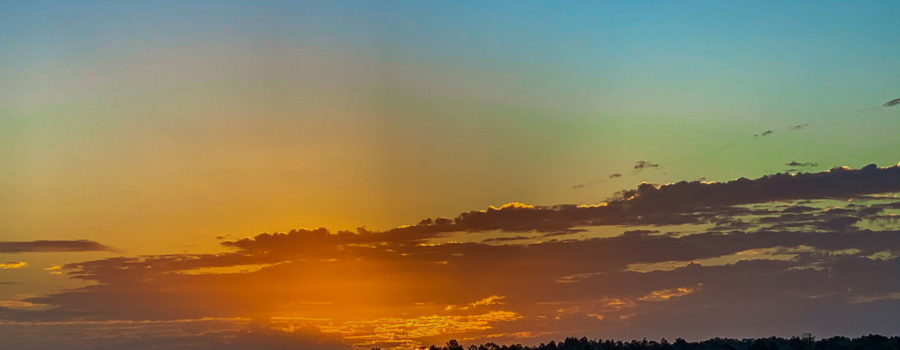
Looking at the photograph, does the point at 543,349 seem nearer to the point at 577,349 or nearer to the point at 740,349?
the point at 577,349

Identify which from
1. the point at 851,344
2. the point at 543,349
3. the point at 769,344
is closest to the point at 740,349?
the point at 769,344

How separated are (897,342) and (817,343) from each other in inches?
317

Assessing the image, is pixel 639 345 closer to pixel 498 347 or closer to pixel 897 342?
pixel 498 347

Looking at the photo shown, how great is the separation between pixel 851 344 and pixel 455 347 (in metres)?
42.7

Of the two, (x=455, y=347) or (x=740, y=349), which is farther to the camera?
(x=455, y=347)

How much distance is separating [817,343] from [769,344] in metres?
5.28

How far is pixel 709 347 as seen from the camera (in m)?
120

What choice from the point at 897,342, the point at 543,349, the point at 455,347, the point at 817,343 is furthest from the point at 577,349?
the point at 897,342

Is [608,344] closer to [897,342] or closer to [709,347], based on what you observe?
[709,347]

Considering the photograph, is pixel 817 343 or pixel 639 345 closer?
pixel 817 343

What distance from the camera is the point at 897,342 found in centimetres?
11475

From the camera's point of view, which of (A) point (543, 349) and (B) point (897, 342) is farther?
(A) point (543, 349)

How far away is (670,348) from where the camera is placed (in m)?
125

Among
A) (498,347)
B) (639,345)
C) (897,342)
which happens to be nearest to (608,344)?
(639,345)
